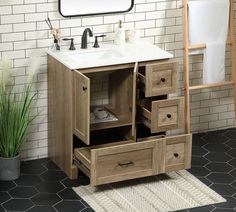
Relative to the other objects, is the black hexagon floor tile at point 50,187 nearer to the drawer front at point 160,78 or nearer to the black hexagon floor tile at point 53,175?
the black hexagon floor tile at point 53,175

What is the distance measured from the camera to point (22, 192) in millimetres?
4676

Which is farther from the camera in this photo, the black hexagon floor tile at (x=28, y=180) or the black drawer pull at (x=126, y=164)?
the black hexagon floor tile at (x=28, y=180)

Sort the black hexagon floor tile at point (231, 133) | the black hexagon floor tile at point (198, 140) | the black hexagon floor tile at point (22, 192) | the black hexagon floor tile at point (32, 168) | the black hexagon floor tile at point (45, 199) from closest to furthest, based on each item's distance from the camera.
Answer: the black hexagon floor tile at point (45, 199) → the black hexagon floor tile at point (22, 192) → the black hexagon floor tile at point (32, 168) → the black hexagon floor tile at point (198, 140) → the black hexagon floor tile at point (231, 133)

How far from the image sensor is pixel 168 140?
472cm

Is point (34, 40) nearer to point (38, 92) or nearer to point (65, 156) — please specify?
point (38, 92)

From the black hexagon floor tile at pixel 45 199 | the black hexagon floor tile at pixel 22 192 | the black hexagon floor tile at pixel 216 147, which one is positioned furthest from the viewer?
the black hexagon floor tile at pixel 216 147

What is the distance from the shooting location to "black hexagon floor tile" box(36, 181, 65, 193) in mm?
4699

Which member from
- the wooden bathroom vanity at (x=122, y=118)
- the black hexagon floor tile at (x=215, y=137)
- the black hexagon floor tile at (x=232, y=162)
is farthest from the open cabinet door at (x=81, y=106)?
the black hexagon floor tile at (x=215, y=137)

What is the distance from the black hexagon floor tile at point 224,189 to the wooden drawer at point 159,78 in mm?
708

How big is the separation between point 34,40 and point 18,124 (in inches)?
23.5

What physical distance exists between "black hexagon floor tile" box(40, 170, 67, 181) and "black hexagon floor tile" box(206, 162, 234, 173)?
1.04 m

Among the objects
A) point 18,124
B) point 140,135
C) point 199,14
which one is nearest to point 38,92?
point 18,124

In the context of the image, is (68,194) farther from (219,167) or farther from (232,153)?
(232,153)

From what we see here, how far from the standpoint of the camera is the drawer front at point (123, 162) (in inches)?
179
